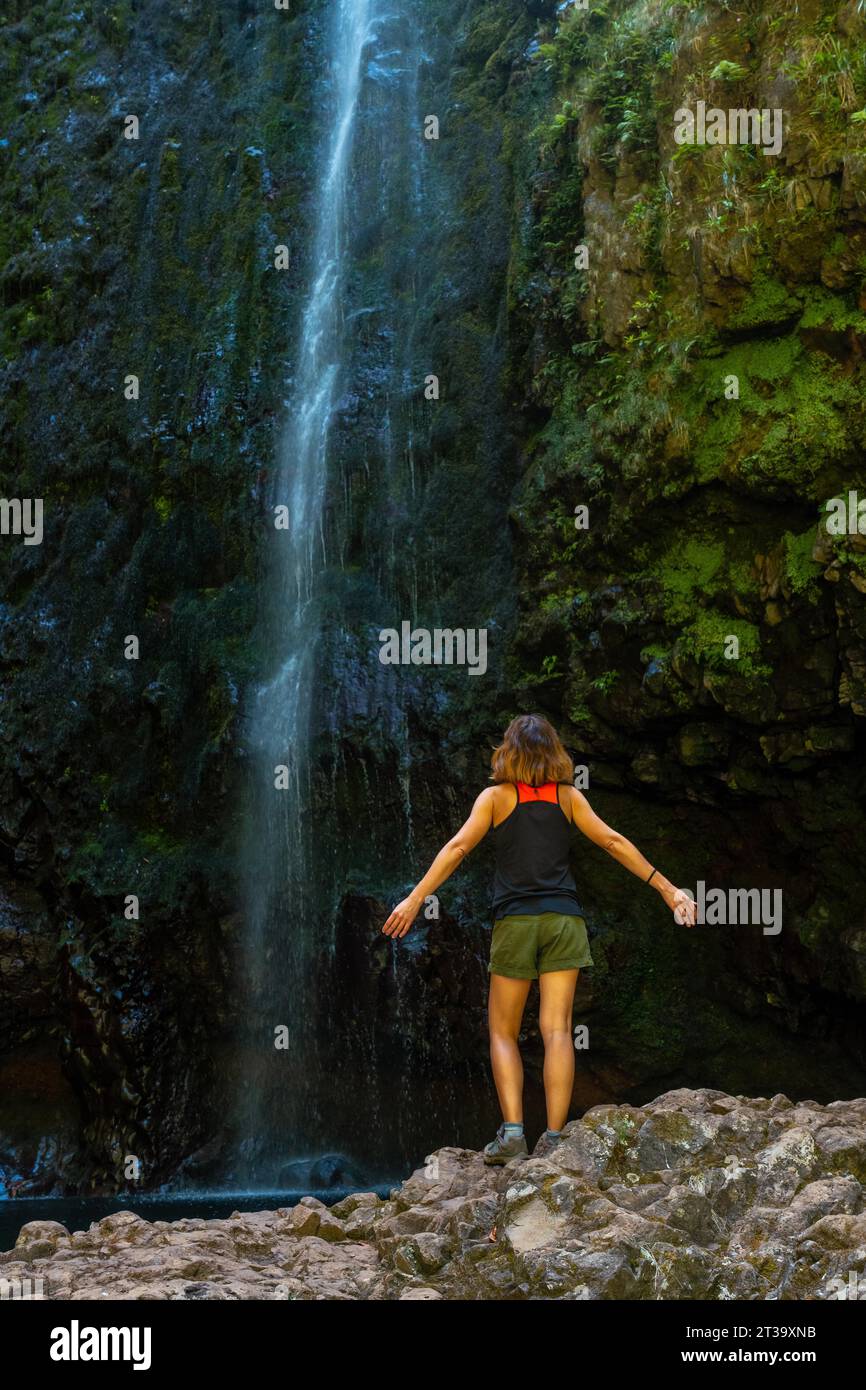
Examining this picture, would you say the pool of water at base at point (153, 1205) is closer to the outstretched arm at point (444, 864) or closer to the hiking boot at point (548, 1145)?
the hiking boot at point (548, 1145)

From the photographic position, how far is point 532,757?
5.88 meters

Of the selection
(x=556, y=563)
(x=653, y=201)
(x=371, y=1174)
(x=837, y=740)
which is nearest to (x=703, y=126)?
(x=653, y=201)

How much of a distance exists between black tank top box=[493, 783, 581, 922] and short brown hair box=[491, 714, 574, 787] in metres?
0.06

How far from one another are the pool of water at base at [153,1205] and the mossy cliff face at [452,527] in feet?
2.23

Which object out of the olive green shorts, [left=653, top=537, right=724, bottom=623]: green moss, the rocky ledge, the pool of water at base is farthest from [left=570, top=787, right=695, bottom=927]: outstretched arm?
the pool of water at base

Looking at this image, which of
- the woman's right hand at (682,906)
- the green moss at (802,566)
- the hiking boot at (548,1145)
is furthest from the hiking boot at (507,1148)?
the green moss at (802,566)

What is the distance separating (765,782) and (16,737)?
942 cm

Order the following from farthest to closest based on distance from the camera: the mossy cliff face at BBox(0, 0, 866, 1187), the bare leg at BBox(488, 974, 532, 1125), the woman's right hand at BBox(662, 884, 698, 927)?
the mossy cliff face at BBox(0, 0, 866, 1187), the bare leg at BBox(488, 974, 532, 1125), the woman's right hand at BBox(662, 884, 698, 927)

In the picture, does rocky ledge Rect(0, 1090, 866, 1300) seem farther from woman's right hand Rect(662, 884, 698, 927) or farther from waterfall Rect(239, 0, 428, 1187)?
waterfall Rect(239, 0, 428, 1187)

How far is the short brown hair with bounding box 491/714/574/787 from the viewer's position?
5879mm

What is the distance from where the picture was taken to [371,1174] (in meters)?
12.8

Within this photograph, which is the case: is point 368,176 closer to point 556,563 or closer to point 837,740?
point 556,563

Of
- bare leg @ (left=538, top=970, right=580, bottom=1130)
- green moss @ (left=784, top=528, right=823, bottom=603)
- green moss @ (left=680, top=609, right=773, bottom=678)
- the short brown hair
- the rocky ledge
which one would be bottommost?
the rocky ledge

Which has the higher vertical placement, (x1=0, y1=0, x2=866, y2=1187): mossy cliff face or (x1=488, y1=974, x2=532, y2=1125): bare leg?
(x1=0, y1=0, x2=866, y2=1187): mossy cliff face
